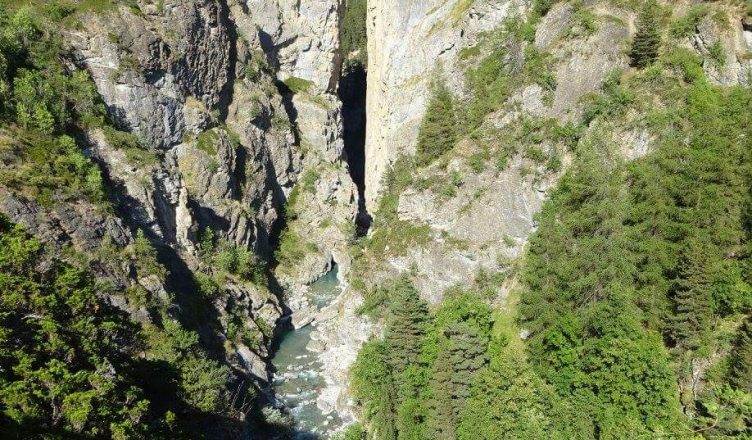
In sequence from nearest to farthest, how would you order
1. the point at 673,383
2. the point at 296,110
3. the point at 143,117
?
the point at 673,383
the point at 143,117
the point at 296,110

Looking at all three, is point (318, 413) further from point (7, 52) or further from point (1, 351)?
point (7, 52)

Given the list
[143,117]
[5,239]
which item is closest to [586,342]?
[5,239]

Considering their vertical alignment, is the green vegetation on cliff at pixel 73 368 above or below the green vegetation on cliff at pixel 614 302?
above

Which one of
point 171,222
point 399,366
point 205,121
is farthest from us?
point 205,121

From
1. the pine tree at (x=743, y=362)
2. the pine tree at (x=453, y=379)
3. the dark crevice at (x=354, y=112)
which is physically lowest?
the dark crevice at (x=354, y=112)

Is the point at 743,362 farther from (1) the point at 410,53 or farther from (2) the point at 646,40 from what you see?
(1) the point at 410,53

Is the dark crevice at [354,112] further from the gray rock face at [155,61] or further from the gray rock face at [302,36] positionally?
the gray rock face at [155,61]

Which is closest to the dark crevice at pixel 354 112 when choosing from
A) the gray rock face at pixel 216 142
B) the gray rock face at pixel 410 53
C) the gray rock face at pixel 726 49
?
the gray rock face at pixel 216 142
